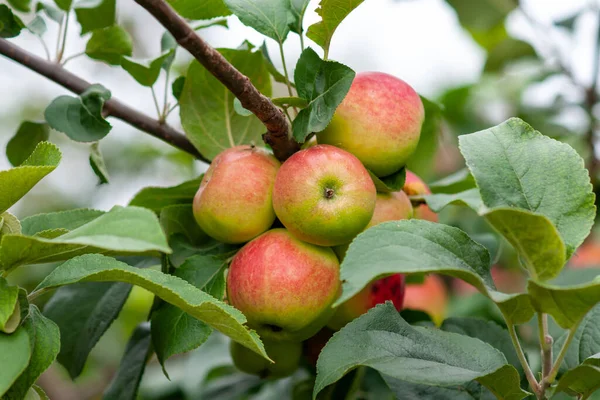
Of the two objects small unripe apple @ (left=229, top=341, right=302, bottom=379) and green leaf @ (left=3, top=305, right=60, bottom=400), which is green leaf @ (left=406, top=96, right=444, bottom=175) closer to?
small unripe apple @ (left=229, top=341, right=302, bottom=379)

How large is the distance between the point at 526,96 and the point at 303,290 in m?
1.40

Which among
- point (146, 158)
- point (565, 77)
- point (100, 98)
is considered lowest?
point (146, 158)

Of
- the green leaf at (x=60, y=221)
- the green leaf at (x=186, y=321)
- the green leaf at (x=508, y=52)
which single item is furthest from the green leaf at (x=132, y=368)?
the green leaf at (x=508, y=52)

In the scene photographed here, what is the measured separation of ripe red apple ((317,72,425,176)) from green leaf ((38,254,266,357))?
0.82 feet

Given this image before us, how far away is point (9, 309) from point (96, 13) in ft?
1.76

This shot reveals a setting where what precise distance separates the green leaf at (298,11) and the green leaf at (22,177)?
0.98 feet

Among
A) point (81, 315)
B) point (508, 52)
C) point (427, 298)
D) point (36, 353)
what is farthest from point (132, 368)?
point (508, 52)

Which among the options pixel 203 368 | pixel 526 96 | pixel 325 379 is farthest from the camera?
pixel 526 96

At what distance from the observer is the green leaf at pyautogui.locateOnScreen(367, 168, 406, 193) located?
75cm

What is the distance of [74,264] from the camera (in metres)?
0.60

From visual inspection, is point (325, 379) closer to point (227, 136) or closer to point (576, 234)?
point (576, 234)

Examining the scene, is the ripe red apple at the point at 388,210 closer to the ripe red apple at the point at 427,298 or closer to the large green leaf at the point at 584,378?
the large green leaf at the point at 584,378

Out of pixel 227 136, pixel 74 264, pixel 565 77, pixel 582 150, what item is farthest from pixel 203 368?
pixel 565 77

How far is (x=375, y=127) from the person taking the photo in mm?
722
